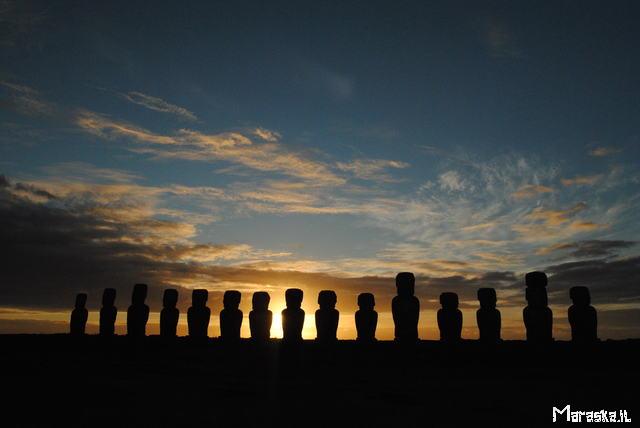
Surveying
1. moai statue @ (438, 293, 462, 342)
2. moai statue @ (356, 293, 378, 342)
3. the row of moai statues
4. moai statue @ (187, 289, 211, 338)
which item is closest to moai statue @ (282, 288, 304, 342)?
the row of moai statues

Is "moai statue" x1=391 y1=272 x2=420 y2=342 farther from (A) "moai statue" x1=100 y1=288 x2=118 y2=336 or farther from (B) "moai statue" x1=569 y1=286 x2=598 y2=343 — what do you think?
(A) "moai statue" x1=100 y1=288 x2=118 y2=336

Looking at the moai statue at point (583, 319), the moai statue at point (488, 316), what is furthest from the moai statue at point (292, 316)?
the moai statue at point (583, 319)

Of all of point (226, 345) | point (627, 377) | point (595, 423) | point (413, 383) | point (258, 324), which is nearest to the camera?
point (595, 423)

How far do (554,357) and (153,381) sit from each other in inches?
457

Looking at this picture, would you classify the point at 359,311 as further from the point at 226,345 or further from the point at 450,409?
the point at 450,409

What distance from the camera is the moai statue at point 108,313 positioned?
26.5 meters

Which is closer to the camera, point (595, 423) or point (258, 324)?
point (595, 423)

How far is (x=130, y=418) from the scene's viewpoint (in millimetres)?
7617

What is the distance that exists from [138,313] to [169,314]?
1419mm

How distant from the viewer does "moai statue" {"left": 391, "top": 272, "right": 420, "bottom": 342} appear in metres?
19.9

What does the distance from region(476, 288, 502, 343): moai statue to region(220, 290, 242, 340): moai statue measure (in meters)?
9.25

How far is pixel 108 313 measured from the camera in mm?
26641

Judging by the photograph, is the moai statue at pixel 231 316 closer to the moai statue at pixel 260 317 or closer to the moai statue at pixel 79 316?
the moai statue at pixel 260 317

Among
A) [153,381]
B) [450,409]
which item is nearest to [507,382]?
[450,409]
